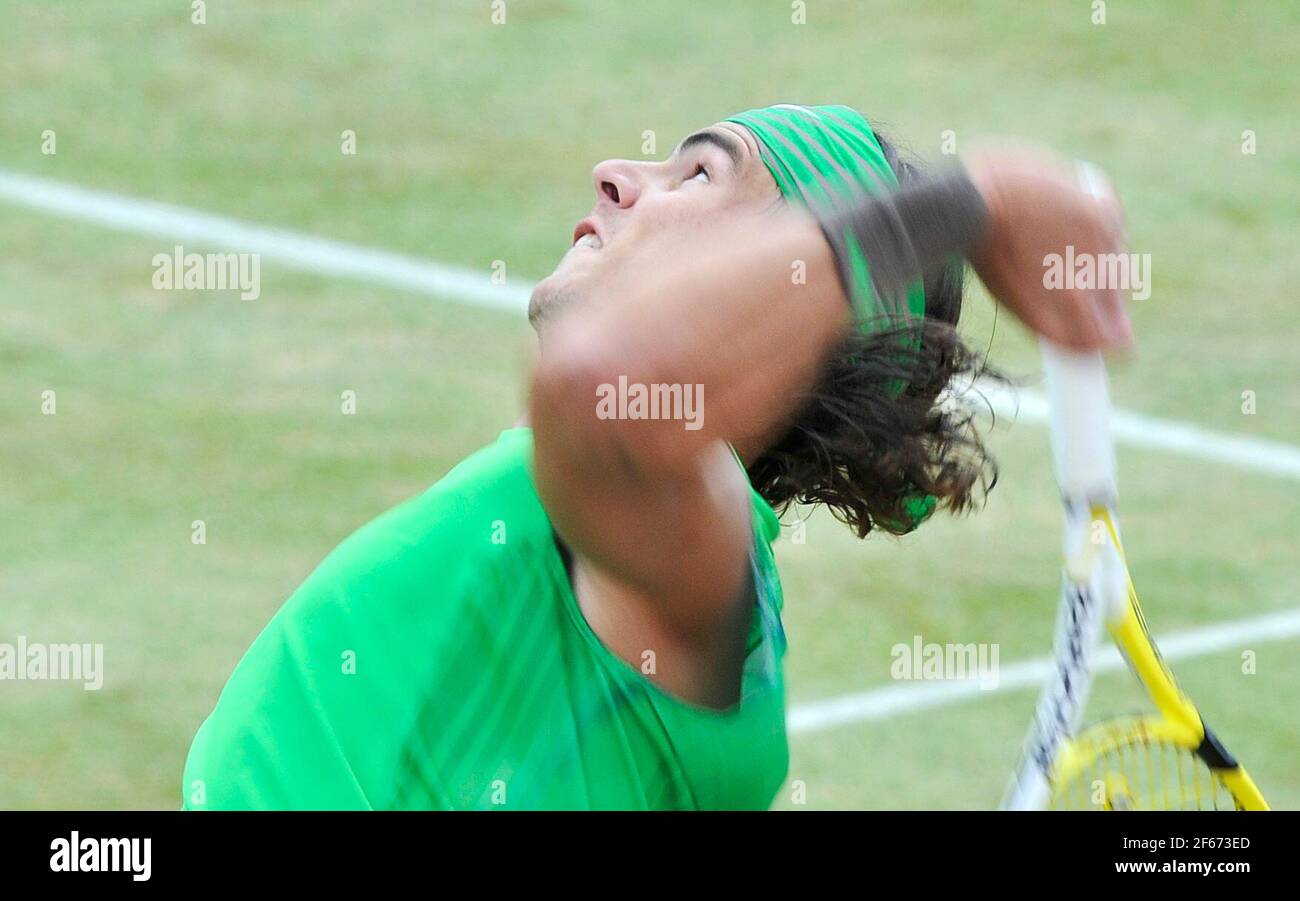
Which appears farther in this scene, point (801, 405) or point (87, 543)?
point (87, 543)

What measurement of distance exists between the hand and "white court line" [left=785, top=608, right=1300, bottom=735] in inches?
132

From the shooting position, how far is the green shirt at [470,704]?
2.80 metres

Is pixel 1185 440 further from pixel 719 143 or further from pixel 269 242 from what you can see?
pixel 719 143

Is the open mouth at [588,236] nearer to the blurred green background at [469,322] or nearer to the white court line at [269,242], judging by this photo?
the blurred green background at [469,322]

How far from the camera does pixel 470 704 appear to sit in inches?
110

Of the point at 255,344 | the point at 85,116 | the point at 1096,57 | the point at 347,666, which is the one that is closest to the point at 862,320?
the point at 347,666

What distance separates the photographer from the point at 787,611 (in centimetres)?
667

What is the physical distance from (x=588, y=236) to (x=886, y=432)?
0.56 metres

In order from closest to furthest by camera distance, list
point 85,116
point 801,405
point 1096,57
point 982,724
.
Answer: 1. point 801,405
2. point 982,724
3. point 85,116
4. point 1096,57

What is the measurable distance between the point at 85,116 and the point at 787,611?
5.39m

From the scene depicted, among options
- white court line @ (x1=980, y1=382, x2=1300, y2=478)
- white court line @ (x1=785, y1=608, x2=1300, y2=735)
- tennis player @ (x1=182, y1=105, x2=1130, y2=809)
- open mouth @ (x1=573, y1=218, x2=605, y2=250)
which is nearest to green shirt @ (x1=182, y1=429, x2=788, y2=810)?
tennis player @ (x1=182, y1=105, x2=1130, y2=809)

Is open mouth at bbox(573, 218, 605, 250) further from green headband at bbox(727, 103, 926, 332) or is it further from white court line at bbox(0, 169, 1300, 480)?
white court line at bbox(0, 169, 1300, 480)

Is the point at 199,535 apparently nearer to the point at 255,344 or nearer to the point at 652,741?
the point at 255,344

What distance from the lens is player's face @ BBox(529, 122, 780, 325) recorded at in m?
2.98
